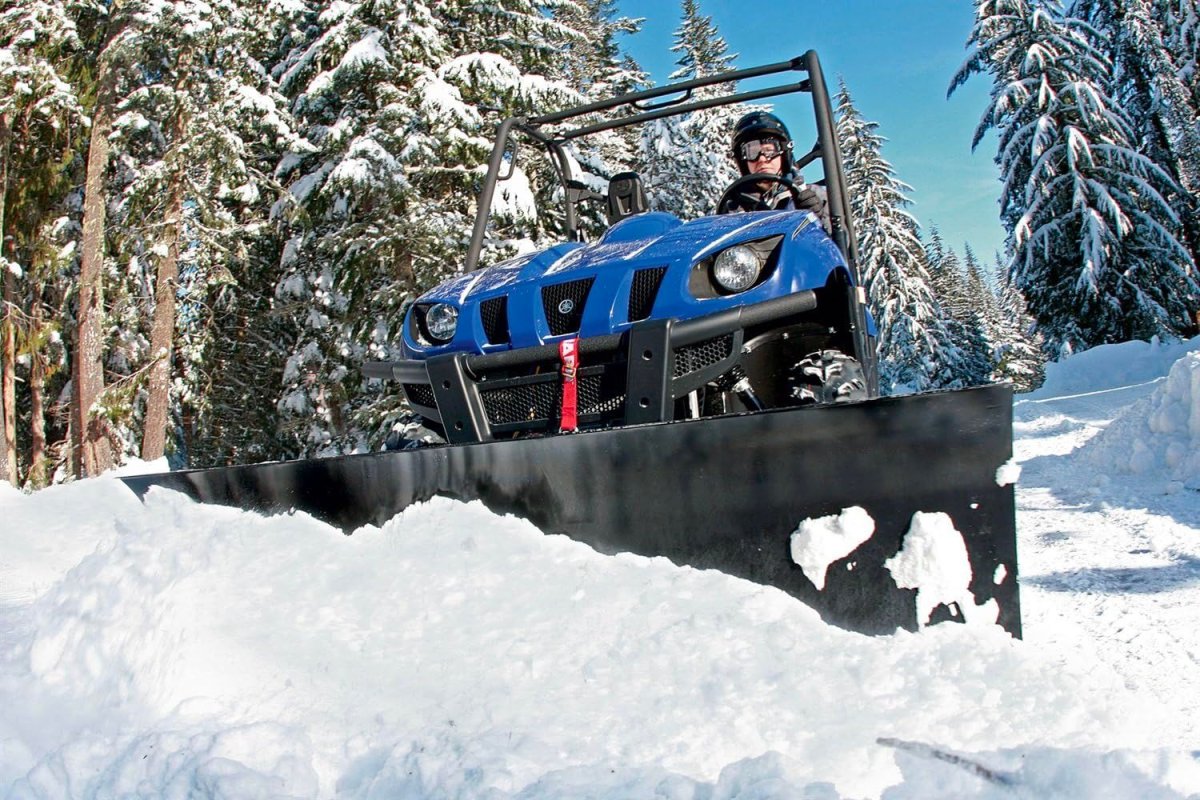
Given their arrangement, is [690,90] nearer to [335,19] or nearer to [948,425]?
[948,425]

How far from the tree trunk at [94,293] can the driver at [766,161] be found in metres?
12.0

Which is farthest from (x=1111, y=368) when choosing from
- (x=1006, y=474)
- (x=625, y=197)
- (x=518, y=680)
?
(x=518, y=680)

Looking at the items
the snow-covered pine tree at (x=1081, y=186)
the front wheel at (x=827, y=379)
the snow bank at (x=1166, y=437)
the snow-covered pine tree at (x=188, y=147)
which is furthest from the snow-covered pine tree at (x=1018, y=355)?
the front wheel at (x=827, y=379)

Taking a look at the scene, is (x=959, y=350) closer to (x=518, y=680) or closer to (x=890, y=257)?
(x=890, y=257)

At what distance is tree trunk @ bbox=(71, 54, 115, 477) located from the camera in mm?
13562

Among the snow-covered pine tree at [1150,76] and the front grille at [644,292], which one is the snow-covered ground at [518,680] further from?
the snow-covered pine tree at [1150,76]

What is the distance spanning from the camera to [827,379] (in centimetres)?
315

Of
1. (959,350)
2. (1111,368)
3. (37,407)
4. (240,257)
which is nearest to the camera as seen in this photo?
(1111,368)

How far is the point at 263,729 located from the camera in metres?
1.82

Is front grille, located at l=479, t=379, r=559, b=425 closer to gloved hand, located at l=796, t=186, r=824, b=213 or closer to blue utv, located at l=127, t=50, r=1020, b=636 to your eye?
blue utv, located at l=127, t=50, r=1020, b=636

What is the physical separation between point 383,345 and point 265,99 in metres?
→ 5.37

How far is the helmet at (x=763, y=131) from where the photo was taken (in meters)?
4.88

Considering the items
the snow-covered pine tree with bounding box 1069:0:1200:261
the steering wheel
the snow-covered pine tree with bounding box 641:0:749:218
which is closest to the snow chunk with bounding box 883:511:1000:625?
the steering wheel

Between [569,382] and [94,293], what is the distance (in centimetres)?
1305
